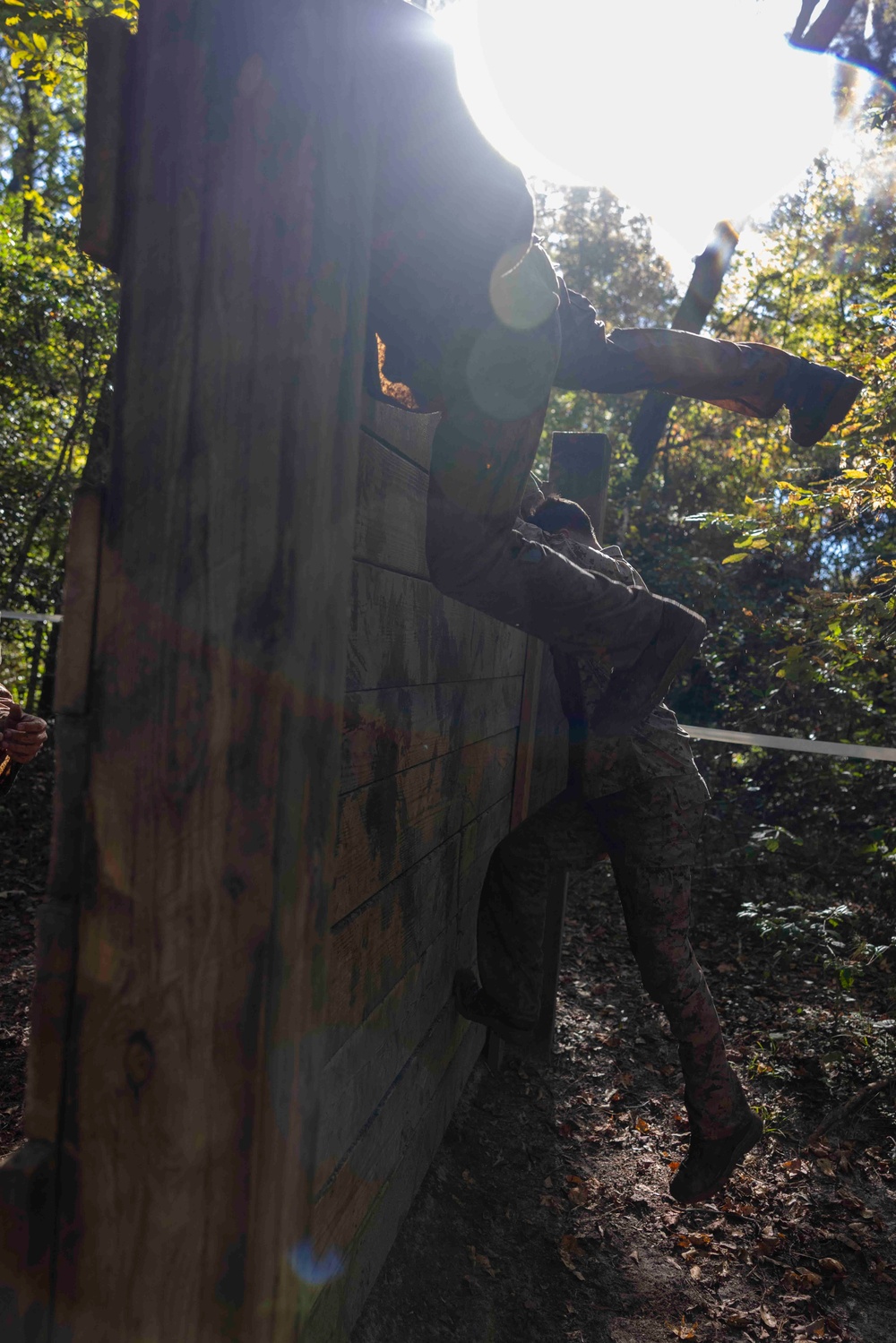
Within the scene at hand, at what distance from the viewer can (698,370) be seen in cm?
218

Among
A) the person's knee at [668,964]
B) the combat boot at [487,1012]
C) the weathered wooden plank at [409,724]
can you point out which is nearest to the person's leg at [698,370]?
the weathered wooden plank at [409,724]

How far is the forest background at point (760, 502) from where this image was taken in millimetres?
4863

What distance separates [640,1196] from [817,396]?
2685 millimetres

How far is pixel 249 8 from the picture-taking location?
4.04ft

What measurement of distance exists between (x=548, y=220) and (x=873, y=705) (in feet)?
49.0

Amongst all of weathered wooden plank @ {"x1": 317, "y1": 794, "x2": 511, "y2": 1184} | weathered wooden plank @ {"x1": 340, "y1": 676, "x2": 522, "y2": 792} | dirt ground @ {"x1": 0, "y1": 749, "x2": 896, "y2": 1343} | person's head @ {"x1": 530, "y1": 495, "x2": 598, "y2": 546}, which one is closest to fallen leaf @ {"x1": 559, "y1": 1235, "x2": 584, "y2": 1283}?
dirt ground @ {"x1": 0, "y1": 749, "x2": 896, "y2": 1343}

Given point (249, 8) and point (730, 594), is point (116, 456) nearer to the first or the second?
point (249, 8)

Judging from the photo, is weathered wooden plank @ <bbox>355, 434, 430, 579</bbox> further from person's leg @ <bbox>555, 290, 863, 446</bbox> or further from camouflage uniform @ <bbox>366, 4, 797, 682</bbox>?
person's leg @ <bbox>555, 290, 863, 446</bbox>

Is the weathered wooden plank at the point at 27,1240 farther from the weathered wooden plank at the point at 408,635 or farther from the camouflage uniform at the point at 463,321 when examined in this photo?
the camouflage uniform at the point at 463,321

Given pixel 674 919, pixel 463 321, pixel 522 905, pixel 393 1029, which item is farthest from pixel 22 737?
pixel 674 919

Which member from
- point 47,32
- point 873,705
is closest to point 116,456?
point 47,32

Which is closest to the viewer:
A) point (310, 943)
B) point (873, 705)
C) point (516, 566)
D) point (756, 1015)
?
point (310, 943)

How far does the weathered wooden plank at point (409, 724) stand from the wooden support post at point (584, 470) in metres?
1.07

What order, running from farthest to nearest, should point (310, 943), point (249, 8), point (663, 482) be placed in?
point (663, 482) → point (310, 943) → point (249, 8)
